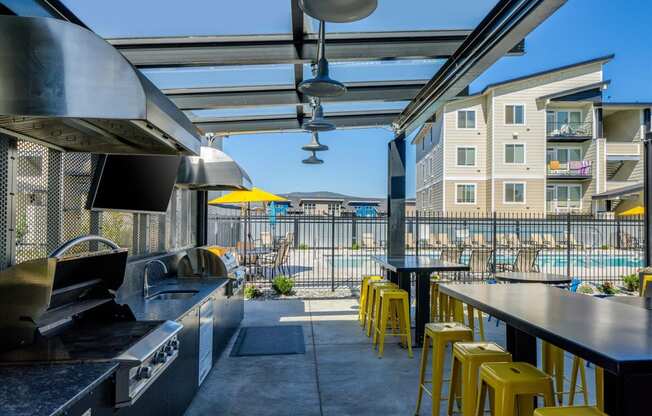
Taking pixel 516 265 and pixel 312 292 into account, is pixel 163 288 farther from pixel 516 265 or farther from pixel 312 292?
pixel 516 265

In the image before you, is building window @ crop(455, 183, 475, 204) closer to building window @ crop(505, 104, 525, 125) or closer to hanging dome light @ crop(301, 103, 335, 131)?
building window @ crop(505, 104, 525, 125)

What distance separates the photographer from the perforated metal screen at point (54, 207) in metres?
2.51

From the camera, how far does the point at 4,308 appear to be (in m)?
1.88

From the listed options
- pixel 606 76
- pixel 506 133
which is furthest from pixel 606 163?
pixel 506 133

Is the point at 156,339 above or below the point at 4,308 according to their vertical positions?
below

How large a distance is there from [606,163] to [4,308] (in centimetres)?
2677

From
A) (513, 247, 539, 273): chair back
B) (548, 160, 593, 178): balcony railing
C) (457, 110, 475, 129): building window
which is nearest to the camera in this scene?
(513, 247, 539, 273): chair back

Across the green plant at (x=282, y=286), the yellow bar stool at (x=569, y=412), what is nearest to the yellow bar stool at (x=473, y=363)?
the yellow bar stool at (x=569, y=412)

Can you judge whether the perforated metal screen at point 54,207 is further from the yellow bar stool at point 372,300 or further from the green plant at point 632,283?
the green plant at point 632,283

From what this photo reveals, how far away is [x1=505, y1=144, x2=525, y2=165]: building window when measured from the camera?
69.3 ft

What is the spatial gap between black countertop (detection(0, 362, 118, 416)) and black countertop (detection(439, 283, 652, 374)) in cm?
189

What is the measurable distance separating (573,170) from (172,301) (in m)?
23.1

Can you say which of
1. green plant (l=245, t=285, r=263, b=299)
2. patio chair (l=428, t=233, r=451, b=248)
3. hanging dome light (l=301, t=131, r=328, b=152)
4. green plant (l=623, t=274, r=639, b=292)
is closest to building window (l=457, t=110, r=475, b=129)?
patio chair (l=428, t=233, r=451, b=248)

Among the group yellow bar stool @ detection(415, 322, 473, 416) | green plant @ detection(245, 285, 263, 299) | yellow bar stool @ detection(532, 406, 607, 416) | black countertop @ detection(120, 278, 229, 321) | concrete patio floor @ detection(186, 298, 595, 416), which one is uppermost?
black countertop @ detection(120, 278, 229, 321)
